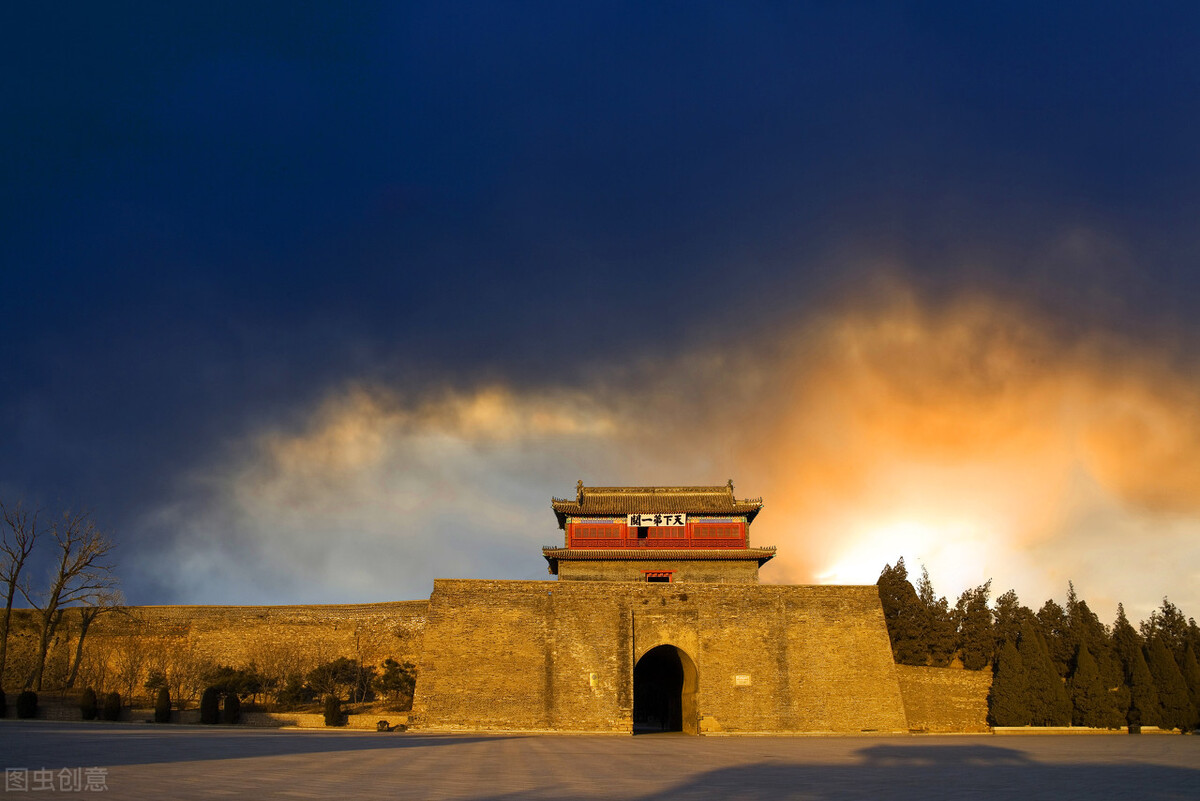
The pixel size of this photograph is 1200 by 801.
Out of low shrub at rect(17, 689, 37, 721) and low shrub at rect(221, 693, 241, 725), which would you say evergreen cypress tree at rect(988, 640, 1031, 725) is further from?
low shrub at rect(17, 689, 37, 721)

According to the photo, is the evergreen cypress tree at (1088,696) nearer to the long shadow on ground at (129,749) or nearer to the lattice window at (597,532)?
the lattice window at (597,532)

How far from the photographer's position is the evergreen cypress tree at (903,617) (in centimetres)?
3397

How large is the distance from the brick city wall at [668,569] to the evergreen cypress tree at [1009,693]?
37.1 ft

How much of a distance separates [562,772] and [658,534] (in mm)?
26936

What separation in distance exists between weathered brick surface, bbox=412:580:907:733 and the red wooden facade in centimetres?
1002

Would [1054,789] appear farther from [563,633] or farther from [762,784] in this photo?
[563,633]

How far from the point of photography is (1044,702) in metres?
27.8

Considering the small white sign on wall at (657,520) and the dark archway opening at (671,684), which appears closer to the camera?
the dark archway opening at (671,684)

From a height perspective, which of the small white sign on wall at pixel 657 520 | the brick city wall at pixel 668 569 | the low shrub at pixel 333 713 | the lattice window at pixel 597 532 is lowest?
the low shrub at pixel 333 713

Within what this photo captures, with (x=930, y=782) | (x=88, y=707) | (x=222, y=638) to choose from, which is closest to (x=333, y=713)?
(x=88, y=707)

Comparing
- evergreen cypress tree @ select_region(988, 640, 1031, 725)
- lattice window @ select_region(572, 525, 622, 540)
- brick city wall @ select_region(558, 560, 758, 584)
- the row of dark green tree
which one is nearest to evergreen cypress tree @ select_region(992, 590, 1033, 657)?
the row of dark green tree

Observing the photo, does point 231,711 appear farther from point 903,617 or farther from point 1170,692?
point 1170,692

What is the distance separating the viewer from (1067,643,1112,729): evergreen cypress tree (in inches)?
1121

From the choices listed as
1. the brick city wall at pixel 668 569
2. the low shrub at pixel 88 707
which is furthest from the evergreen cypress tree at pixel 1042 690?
the low shrub at pixel 88 707
